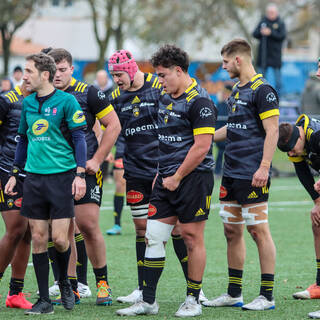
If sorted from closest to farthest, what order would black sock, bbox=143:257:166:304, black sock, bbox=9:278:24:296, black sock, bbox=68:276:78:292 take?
black sock, bbox=143:257:166:304 < black sock, bbox=9:278:24:296 < black sock, bbox=68:276:78:292

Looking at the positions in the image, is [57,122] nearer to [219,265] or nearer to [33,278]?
[33,278]

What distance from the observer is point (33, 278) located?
847cm

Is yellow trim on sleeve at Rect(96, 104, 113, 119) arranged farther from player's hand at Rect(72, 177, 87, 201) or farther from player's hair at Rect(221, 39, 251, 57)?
player's hair at Rect(221, 39, 251, 57)

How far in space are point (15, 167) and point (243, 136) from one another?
1.98 meters

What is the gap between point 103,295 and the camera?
23.5ft

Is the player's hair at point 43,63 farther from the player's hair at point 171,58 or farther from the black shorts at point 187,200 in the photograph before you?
the black shorts at point 187,200

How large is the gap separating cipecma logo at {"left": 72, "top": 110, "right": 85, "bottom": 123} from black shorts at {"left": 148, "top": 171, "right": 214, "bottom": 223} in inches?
35.0

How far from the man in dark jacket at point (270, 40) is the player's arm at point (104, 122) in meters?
12.5

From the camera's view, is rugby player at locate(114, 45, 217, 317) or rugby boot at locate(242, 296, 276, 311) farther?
rugby boot at locate(242, 296, 276, 311)

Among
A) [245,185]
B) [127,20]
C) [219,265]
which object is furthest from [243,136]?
[127,20]

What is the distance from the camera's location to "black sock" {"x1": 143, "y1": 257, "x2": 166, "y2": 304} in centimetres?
667

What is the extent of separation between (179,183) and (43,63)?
1489mm

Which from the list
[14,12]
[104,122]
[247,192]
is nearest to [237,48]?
[247,192]

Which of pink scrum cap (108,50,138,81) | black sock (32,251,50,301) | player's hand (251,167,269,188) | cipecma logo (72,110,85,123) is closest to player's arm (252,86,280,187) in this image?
player's hand (251,167,269,188)
